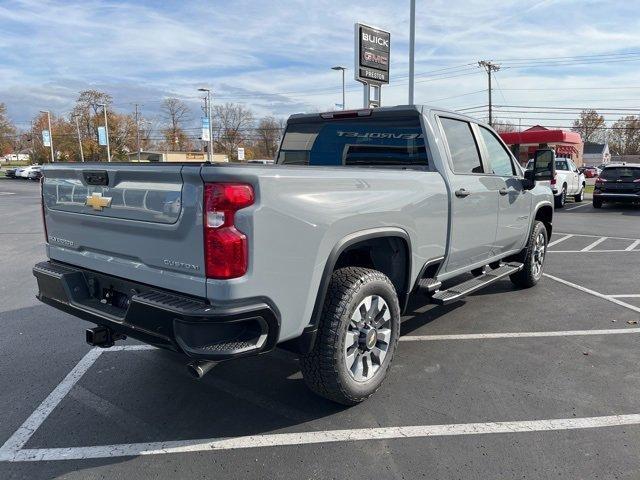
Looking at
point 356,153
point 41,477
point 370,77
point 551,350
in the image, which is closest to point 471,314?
point 551,350

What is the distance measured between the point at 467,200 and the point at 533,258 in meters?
2.44

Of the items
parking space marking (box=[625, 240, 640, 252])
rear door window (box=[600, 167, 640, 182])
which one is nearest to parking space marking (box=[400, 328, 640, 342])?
parking space marking (box=[625, 240, 640, 252])

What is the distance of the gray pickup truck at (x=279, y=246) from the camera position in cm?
261

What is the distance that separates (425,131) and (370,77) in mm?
12671

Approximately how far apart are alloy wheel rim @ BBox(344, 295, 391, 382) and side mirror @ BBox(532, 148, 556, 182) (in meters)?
2.95

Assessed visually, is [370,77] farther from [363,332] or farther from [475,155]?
[363,332]

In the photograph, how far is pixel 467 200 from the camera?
175 inches

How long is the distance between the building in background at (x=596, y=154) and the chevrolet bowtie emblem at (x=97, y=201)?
104556mm

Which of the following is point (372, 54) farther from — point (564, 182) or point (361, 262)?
point (361, 262)

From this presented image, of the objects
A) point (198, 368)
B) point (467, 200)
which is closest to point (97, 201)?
point (198, 368)

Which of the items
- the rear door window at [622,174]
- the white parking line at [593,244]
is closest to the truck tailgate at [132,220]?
the white parking line at [593,244]

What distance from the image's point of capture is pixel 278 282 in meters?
2.78

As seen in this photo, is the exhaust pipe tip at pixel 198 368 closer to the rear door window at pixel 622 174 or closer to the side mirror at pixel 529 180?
the side mirror at pixel 529 180

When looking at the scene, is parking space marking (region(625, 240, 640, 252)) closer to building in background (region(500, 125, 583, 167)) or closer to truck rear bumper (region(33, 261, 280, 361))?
truck rear bumper (region(33, 261, 280, 361))
